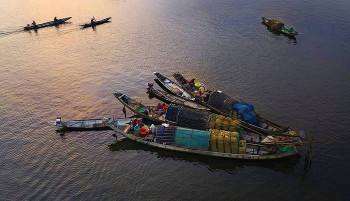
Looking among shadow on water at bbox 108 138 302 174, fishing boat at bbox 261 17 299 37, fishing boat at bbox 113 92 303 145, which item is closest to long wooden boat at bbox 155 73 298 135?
fishing boat at bbox 113 92 303 145

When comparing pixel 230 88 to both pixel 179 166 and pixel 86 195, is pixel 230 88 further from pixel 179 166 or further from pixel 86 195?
pixel 86 195

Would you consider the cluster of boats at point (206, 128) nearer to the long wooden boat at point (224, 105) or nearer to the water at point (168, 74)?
the long wooden boat at point (224, 105)

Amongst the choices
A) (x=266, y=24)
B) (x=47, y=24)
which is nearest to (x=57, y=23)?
(x=47, y=24)

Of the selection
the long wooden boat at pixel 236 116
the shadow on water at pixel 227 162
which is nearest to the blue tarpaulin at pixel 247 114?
the long wooden boat at pixel 236 116

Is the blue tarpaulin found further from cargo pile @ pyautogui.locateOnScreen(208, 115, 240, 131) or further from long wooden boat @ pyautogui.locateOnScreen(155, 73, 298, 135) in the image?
cargo pile @ pyautogui.locateOnScreen(208, 115, 240, 131)

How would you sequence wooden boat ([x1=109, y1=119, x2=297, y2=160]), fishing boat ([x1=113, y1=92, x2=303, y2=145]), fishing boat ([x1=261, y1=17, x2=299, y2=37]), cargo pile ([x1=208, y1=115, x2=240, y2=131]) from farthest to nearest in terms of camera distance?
fishing boat ([x1=261, y1=17, x2=299, y2=37])
cargo pile ([x1=208, y1=115, x2=240, y2=131])
fishing boat ([x1=113, y1=92, x2=303, y2=145])
wooden boat ([x1=109, y1=119, x2=297, y2=160])

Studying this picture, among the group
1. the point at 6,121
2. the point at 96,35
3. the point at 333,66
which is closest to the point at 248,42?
the point at 333,66
